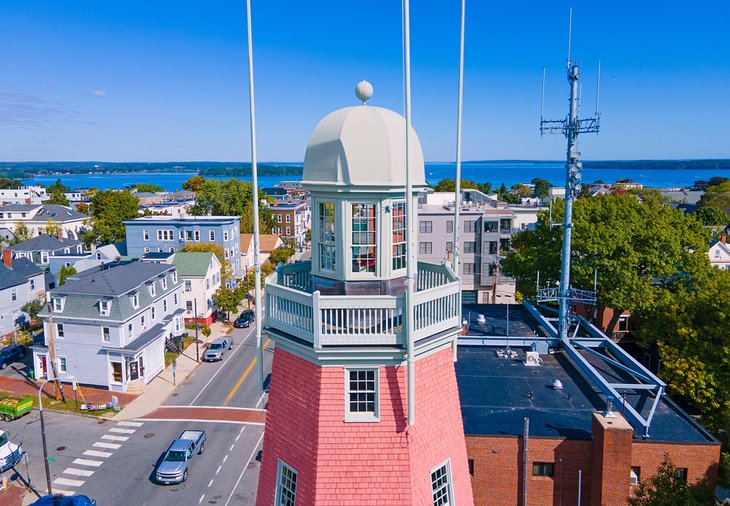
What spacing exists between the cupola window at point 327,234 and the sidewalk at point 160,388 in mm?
31460

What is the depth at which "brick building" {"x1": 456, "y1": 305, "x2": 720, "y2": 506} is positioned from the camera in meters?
19.3

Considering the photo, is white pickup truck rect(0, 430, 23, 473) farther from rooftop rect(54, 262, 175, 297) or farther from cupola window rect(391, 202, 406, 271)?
cupola window rect(391, 202, 406, 271)

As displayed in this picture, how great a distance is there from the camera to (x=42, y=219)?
308ft

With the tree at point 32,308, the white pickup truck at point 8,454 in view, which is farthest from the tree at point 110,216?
the white pickup truck at point 8,454

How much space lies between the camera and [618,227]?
36469 millimetres

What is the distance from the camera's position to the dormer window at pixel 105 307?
3862 centimetres

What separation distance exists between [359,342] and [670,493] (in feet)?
44.5

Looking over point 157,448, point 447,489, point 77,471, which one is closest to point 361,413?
point 447,489

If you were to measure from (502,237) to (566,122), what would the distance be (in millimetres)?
34619

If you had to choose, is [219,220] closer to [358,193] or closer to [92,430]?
[92,430]

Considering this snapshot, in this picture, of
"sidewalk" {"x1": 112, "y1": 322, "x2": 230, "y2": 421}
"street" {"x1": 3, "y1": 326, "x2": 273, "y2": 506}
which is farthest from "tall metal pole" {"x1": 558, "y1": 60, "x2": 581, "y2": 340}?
"sidewalk" {"x1": 112, "y1": 322, "x2": 230, "y2": 421}

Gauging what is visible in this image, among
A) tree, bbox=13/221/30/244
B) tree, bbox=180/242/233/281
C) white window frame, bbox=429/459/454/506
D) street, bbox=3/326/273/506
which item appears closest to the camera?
white window frame, bbox=429/459/454/506

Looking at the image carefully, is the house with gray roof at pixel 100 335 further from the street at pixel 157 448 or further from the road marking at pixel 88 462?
the road marking at pixel 88 462

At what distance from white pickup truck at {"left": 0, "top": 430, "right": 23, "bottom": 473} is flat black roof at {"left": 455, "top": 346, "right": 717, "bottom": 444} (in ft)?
84.4
